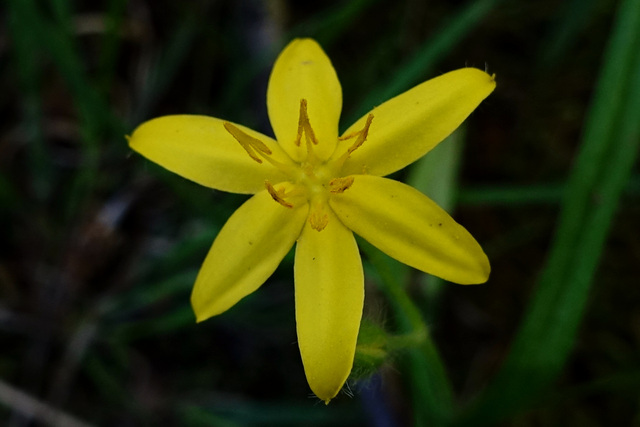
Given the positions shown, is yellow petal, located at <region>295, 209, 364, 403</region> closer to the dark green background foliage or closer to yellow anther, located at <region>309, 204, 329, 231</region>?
yellow anther, located at <region>309, 204, 329, 231</region>

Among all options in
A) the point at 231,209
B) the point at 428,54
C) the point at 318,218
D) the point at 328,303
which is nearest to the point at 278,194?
the point at 318,218

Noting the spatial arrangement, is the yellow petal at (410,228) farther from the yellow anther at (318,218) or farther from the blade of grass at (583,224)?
the blade of grass at (583,224)

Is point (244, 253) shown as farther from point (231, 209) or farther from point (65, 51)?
point (65, 51)

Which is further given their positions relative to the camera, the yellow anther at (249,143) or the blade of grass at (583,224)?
the blade of grass at (583,224)

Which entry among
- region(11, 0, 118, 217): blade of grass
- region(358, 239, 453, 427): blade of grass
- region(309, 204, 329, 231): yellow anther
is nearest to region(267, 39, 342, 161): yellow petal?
region(309, 204, 329, 231): yellow anther

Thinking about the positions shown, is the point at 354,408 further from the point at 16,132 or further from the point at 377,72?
the point at 16,132

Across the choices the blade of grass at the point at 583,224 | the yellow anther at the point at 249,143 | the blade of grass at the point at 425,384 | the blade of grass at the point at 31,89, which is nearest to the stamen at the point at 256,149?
the yellow anther at the point at 249,143
